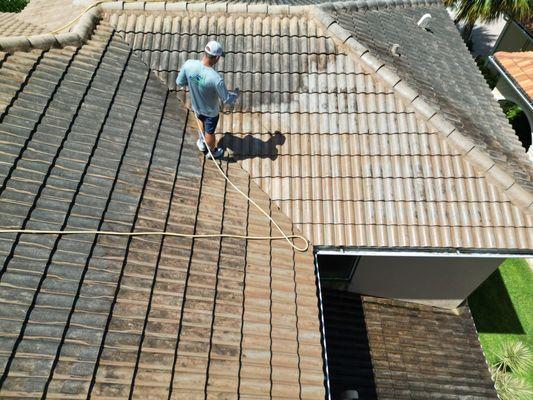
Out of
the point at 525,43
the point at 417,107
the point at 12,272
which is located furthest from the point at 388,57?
the point at 525,43

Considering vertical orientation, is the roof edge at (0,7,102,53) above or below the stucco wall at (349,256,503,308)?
above

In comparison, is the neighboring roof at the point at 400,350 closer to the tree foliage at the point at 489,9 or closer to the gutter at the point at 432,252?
the gutter at the point at 432,252

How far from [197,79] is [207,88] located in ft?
0.61

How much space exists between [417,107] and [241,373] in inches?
A: 207

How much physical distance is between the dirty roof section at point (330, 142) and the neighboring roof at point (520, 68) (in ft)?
30.6

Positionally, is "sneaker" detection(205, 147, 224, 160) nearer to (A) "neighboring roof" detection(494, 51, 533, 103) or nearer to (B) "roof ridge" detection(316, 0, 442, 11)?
(B) "roof ridge" detection(316, 0, 442, 11)

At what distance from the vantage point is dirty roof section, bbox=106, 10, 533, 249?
6.02 m

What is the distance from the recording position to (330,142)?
6617 millimetres

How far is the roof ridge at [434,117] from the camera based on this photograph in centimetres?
611

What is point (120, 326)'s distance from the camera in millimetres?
4090

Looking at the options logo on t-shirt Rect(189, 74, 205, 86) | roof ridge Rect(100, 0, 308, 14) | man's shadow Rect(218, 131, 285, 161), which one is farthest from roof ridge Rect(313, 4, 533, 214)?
logo on t-shirt Rect(189, 74, 205, 86)

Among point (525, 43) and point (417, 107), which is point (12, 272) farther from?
point (525, 43)

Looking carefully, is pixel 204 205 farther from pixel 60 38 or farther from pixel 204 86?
pixel 60 38

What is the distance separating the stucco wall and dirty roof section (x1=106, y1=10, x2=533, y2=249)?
4.96 ft
